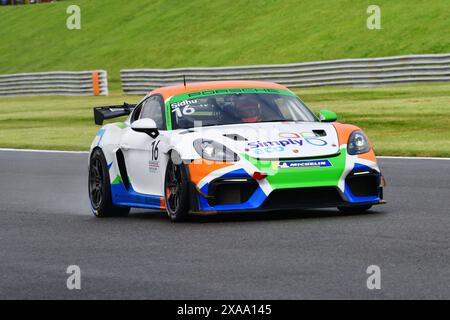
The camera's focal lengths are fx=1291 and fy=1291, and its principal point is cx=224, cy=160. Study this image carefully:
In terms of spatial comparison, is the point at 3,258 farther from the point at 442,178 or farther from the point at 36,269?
the point at 442,178

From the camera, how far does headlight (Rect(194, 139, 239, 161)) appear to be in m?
10.9

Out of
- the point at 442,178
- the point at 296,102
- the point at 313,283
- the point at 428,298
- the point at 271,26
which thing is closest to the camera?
the point at 428,298

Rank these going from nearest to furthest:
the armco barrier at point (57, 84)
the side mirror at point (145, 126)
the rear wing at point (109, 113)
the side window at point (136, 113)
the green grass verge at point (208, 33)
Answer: the side mirror at point (145, 126)
the side window at point (136, 113)
the rear wing at point (109, 113)
the green grass verge at point (208, 33)
the armco barrier at point (57, 84)

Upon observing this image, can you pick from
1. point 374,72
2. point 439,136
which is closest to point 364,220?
point 439,136

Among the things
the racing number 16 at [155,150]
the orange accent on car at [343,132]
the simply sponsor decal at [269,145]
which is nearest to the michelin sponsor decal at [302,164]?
the simply sponsor decal at [269,145]

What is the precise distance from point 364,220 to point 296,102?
1.82m

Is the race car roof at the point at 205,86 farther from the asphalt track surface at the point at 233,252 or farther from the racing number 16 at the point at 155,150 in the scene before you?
the asphalt track surface at the point at 233,252

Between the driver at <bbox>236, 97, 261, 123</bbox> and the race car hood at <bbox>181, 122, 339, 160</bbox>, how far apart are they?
0.41 metres

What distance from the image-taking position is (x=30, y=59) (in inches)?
2312

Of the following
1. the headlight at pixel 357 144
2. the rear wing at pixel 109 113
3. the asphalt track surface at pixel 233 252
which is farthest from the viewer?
the rear wing at pixel 109 113

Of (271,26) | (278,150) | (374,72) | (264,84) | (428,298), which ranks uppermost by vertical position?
(271,26)

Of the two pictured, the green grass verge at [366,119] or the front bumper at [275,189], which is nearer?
the front bumper at [275,189]

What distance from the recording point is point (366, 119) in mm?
27719

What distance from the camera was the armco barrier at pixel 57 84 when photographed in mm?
45562
